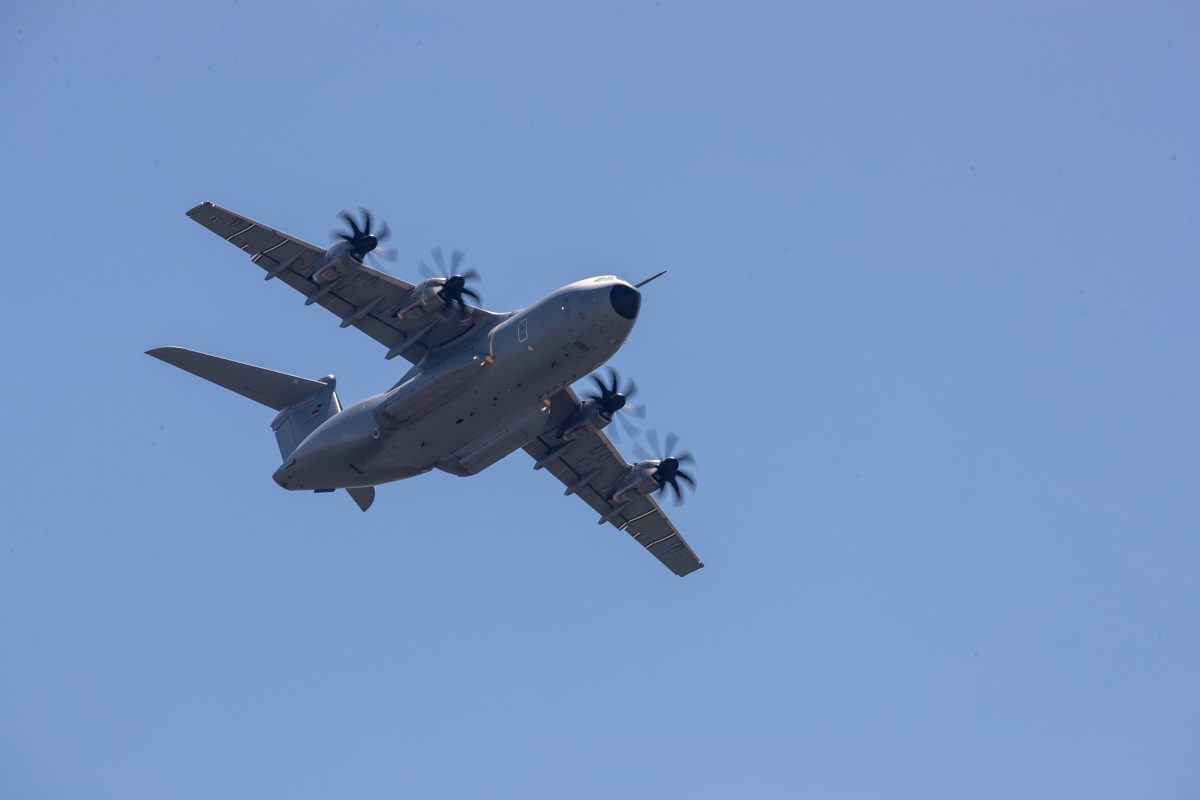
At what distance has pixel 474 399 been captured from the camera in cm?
4119

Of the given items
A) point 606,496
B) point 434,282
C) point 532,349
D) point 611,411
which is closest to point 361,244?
point 434,282

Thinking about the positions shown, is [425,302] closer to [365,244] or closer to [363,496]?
[365,244]

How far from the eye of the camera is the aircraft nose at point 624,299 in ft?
128

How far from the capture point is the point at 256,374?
45.6 metres

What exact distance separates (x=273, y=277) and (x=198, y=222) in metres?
2.57

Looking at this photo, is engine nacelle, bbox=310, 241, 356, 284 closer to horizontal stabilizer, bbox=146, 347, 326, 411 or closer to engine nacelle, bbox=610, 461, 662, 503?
horizontal stabilizer, bbox=146, 347, 326, 411

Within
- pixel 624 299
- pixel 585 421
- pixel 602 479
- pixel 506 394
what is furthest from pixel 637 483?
pixel 624 299

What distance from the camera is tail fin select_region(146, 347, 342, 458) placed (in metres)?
45.2

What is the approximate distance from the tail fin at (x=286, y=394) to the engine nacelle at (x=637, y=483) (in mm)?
9647

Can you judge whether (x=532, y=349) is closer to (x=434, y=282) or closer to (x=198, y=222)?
(x=434, y=282)

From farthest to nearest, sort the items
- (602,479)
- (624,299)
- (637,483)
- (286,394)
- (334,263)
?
(602,479), (637,483), (286,394), (334,263), (624,299)

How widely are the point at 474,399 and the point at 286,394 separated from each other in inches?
331

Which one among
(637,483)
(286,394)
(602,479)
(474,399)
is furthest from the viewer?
(602,479)

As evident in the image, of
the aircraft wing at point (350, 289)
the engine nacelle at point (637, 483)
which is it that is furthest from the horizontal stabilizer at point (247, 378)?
the engine nacelle at point (637, 483)
